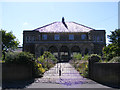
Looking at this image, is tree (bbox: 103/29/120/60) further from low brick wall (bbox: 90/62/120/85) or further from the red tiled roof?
the red tiled roof

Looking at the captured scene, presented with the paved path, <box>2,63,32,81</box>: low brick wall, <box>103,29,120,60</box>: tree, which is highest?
<box>103,29,120,60</box>: tree

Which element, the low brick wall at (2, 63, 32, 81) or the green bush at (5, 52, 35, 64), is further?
the green bush at (5, 52, 35, 64)

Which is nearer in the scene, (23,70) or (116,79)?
(116,79)

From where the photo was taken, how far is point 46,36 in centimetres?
4419

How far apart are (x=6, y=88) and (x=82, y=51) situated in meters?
33.2

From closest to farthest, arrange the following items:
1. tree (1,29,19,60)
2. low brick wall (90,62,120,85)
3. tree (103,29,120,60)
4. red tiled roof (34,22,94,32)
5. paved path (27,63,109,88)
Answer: paved path (27,63,109,88), low brick wall (90,62,120,85), tree (103,29,120,60), tree (1,29,19,60), red tiled roof (34,22,94,32)

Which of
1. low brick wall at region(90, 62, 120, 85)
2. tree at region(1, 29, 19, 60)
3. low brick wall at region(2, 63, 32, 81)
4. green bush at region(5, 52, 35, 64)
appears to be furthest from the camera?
tree at region(1, 29, 19, 60)

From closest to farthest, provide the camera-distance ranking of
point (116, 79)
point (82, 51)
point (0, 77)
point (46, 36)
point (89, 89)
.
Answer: point (89, 89) < point (116, 79) < point (0, 77) < point (82, 51) < point (46, 36)

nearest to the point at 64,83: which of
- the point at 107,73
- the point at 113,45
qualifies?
the point at 107,73

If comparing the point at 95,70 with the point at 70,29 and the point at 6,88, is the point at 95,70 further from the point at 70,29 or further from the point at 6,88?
the point at 70,29

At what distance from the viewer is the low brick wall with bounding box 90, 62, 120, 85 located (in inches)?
362

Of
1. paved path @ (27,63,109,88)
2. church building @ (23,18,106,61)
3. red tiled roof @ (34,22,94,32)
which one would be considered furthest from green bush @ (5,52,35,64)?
red tiled roof @ (34,22,94,32)

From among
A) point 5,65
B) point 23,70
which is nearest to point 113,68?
point 23,70

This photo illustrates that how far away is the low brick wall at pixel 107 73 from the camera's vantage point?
362 inches
